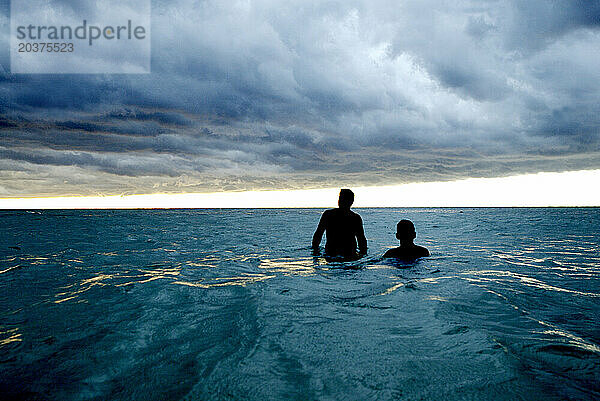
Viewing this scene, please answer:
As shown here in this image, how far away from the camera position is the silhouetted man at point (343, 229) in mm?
8086

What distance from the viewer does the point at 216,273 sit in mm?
7789

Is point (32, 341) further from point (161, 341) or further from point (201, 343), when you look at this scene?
point (201, 343)

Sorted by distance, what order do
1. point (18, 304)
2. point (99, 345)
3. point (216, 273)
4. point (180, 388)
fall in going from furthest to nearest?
point (216, 273) → point (18, 304) → point (99, 345) → point (180, 388)

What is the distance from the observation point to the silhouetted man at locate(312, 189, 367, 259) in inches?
318

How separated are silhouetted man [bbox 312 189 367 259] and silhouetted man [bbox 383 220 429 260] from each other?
2.81 feet

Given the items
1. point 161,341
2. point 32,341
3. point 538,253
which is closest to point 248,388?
point 161,341

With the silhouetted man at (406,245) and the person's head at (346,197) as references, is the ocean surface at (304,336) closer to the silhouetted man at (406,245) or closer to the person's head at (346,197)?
the silhouetted man at (406,245)

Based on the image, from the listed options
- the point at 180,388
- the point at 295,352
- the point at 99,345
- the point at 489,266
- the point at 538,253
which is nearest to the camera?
the point at 180,388

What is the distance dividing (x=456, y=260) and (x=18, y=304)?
1026cm

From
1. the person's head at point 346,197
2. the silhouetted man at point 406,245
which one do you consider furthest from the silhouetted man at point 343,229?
the silhouetted man at point 406,245

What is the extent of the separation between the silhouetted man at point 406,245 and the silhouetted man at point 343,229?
86 centimetres

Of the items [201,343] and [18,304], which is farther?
[18,304]

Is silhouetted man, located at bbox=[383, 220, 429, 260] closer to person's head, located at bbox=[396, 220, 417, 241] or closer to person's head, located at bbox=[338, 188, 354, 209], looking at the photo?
person's head, located at bbox=[396, 220, 417, 241]

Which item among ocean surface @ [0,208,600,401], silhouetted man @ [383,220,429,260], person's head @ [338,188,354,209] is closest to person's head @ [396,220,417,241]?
silhouetted man @ [383,220,429,260]
